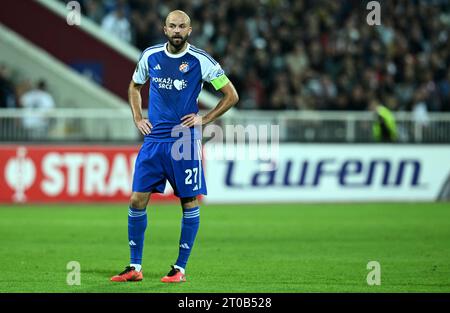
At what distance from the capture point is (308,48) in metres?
25.5

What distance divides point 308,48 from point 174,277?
16.2m

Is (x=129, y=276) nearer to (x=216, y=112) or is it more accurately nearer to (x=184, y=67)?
(x=216, y=112)

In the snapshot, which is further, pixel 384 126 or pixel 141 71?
pixel 384 126

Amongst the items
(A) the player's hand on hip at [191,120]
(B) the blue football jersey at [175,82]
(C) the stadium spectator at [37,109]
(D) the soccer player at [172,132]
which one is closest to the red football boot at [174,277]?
(D) the soccer player at [172,132]

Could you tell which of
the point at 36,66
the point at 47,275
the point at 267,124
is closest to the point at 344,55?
the point at 267,124

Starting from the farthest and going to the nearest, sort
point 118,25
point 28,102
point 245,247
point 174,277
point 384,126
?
point 118,25 → point 384,126 → point 28,102 → point 245,247 → point 174,277

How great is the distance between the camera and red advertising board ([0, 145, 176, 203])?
2070cm

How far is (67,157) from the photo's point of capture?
21.0 meters

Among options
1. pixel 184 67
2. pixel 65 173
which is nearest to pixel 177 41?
pixel 184 67

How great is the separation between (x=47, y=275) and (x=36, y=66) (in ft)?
46.9

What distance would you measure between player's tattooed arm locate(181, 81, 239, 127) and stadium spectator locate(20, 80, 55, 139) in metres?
11.4

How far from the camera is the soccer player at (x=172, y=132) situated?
32.9 ft

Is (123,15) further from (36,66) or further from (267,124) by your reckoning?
(267,124)

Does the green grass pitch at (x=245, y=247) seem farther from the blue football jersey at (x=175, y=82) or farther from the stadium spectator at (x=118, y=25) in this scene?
the stadium spectator at (x=118, y=25)
